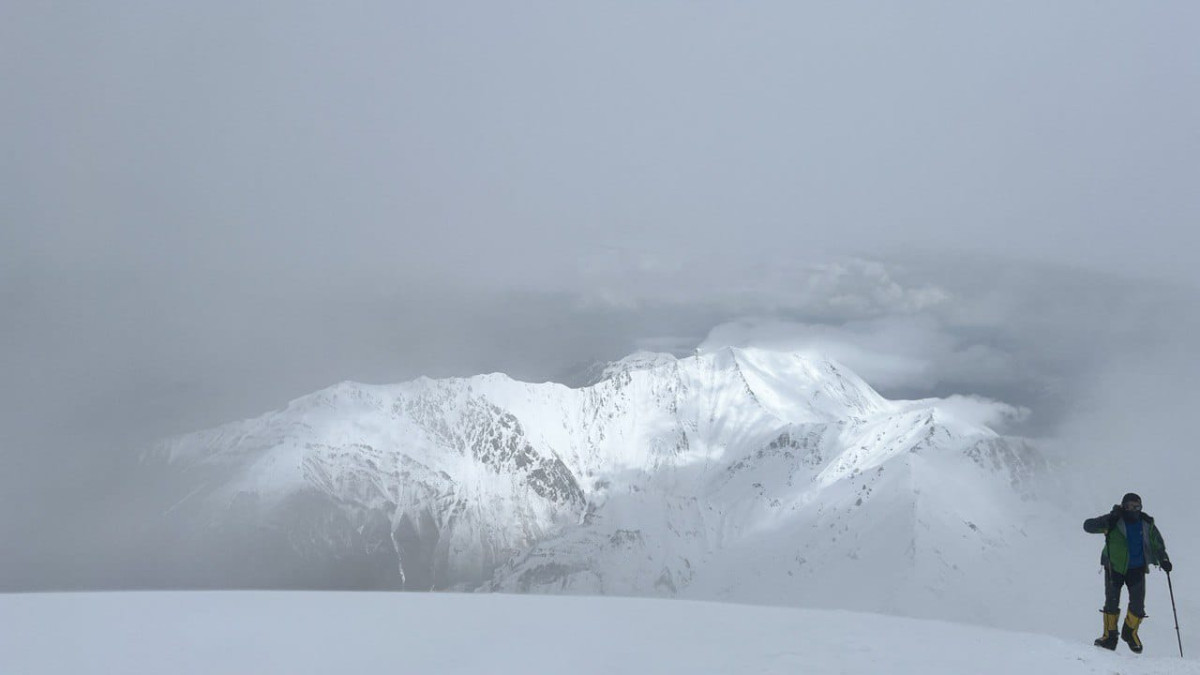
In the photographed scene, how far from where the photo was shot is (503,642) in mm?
18828

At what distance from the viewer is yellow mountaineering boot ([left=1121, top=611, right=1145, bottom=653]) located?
20.5m

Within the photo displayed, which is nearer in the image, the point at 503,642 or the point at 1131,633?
the point at 503,642

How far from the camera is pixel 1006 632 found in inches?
843

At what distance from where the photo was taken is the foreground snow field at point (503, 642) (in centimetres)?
1658

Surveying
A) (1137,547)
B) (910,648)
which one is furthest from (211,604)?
(1137,547)

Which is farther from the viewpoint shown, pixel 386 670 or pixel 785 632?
pixel 785 632

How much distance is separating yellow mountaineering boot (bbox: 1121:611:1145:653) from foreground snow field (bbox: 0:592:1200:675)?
1.11 m

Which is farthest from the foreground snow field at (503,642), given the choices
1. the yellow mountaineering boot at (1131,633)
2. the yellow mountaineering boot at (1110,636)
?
the yellow mountaineering boot at (1131,633)

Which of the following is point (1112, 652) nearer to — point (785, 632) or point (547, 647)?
point (785, 632)

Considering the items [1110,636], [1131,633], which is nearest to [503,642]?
[1110,636]

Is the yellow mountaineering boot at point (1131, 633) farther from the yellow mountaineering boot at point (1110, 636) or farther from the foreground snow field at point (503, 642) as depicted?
the foreground snow field at point (503, 642)

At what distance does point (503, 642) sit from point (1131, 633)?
13804 mm

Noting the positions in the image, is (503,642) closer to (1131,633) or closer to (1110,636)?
(1110,636)

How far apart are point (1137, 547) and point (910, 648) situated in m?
7.31
